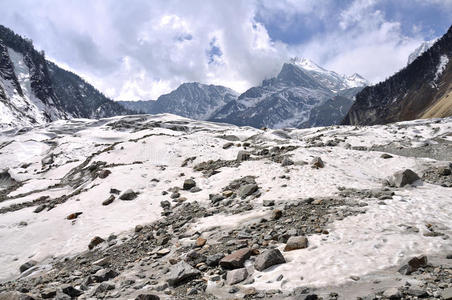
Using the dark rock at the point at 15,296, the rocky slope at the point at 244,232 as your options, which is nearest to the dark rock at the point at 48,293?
the rocky slope at the point at 244,232

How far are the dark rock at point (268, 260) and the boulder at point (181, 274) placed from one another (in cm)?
177

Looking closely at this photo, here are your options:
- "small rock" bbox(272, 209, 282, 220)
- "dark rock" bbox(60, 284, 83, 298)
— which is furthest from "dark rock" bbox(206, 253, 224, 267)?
"dark rock" bbox(60, 284, 83, 298)

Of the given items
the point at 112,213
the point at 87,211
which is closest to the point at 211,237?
the point at 112,213

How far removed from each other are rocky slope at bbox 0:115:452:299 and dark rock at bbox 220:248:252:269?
0.11 ft

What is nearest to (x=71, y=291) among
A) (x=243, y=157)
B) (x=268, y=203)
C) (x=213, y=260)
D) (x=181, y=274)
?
(x=181, y=274)

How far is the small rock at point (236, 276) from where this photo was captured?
24.7 ft

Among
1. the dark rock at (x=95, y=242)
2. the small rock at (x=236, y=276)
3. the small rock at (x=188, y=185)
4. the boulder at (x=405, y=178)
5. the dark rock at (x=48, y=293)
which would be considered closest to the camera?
the small rock at (x=236, y=276)

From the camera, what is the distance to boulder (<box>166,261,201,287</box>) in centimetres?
789

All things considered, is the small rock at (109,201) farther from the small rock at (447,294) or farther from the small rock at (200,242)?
the small rock at (447,294)

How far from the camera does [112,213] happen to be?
57.1 feet

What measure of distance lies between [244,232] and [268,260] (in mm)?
2944

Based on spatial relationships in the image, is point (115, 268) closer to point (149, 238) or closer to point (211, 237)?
point (149, 238)

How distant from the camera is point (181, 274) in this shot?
26.2 feet

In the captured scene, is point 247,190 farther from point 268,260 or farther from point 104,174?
point 104,174
